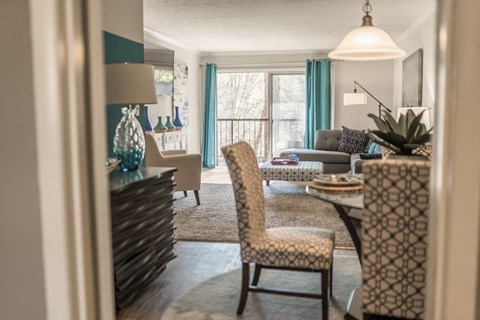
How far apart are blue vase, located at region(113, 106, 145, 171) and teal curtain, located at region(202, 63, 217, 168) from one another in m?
5.91

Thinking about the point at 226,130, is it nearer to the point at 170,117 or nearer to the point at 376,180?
the point at 170,117

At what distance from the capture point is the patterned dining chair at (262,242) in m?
2.37

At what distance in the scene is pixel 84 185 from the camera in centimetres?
122

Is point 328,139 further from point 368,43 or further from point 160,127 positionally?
point 368,43

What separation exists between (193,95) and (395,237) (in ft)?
23.4

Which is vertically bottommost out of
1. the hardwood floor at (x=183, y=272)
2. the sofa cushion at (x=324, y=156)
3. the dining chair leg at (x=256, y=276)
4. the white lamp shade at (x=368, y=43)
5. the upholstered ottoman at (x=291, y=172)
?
the hardwood floor at (x=183, y=272)

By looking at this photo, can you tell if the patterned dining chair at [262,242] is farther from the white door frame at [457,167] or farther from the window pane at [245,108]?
the window pane at [245,108]

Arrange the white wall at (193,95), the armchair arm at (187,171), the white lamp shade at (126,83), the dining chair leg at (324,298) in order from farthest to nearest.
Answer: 1. the white wall at (193,95)
2. the armchair arm at (187,171)
3. the white lamp shade at (126,83)
4. the dining chair leg at (324,298)

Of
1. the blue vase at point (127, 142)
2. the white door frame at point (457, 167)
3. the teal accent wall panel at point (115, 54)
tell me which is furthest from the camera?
the teal accent wall panel at point (115, 54)

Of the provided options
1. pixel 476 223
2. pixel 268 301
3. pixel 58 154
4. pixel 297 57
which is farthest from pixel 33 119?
pixel 297 57

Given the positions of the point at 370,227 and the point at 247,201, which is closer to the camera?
the point at 370,227

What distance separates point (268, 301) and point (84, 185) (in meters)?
1.81

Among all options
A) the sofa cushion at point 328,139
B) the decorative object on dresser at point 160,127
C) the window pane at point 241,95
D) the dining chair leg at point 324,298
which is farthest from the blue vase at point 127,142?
the window pane at point 241,95

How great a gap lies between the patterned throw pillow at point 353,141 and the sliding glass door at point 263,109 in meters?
1.50
